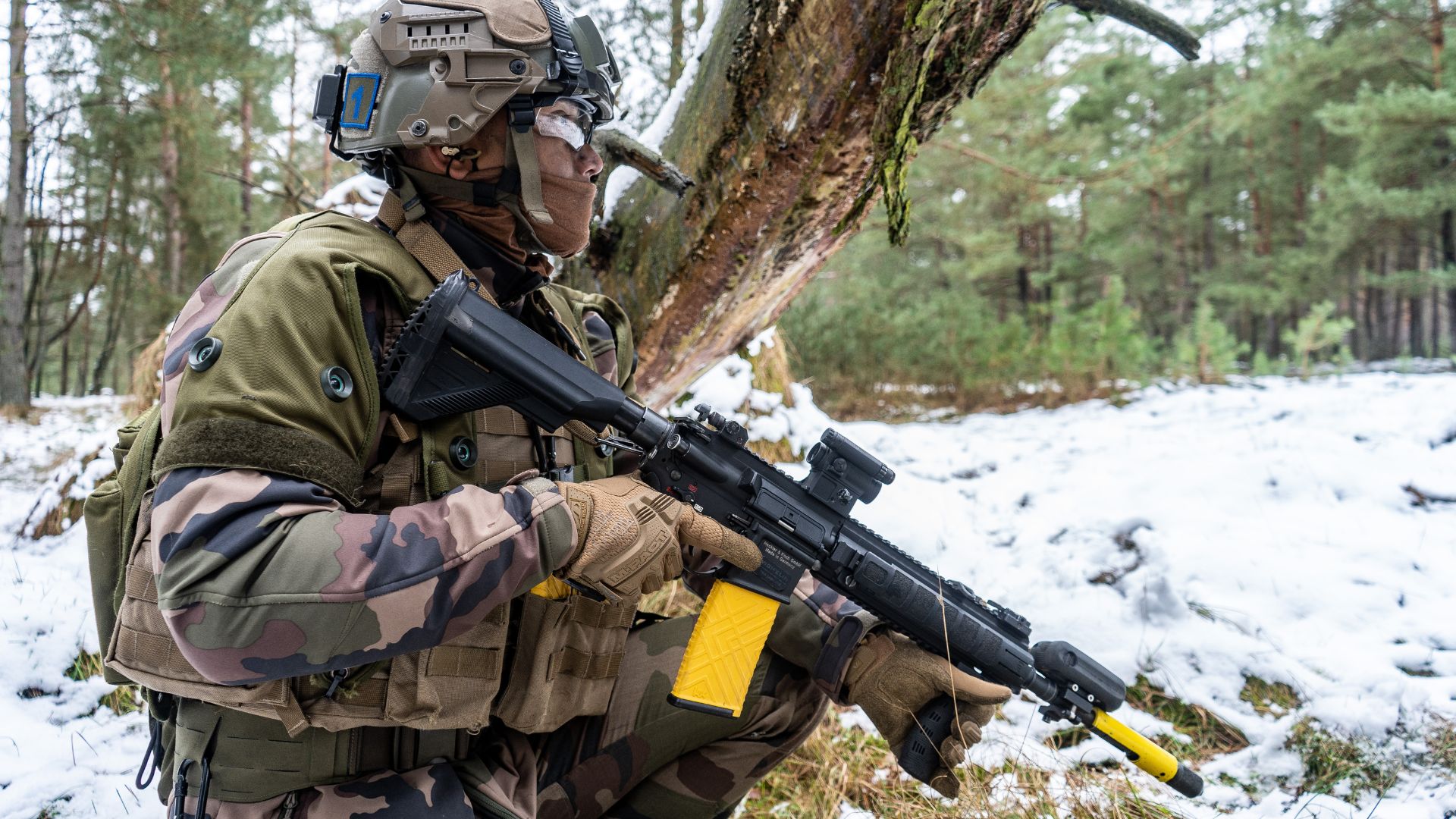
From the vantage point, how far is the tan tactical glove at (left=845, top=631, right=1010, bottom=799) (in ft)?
6.42

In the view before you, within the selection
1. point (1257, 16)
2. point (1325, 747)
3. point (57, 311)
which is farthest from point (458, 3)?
point (1257, 16)

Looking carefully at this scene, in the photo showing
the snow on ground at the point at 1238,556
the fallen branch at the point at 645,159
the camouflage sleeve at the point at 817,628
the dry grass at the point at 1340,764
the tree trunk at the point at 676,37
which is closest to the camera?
the camouflage sleeve at the point at 817,628

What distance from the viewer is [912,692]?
2014 millimetres

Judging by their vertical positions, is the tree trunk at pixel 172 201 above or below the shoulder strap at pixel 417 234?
below

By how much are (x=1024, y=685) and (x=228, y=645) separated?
181cm

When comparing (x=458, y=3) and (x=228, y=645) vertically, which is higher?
(x=458, y=3)

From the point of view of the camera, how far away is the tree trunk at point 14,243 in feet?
34.3

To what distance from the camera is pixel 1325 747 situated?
2.33 meters

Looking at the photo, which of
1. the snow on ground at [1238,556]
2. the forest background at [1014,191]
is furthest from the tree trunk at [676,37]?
the snow on ground at [1238,556]

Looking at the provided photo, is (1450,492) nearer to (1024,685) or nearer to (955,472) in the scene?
(955,472)

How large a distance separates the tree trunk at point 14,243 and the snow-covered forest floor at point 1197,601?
7.61 metres

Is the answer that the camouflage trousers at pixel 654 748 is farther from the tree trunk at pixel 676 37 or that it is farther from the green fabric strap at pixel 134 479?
the tree trunk at pixel 676 37

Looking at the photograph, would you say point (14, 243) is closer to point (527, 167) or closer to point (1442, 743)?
point (527, 167)

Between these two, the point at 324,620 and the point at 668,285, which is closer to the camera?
the point at 324,620
